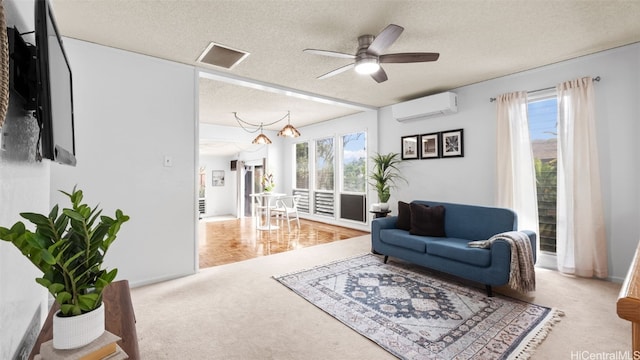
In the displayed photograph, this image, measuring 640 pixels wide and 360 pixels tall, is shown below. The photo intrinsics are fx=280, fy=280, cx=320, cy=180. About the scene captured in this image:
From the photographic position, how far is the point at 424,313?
7.78 feet

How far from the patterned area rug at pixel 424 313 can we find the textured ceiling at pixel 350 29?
2.51 metres

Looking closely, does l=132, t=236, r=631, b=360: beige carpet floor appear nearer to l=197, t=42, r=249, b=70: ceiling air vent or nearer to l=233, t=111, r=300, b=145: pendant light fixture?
l=197, t=42, r=249, b=70: ceiling air vent

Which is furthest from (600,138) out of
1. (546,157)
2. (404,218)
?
(404,218)

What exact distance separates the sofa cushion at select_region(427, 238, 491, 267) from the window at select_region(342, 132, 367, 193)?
3226 millimetres

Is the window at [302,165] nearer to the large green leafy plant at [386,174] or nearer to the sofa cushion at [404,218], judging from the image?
the large green leafy plant at [386,174]

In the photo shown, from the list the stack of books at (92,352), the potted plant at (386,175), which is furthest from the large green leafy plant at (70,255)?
the potted plant at (386,175)

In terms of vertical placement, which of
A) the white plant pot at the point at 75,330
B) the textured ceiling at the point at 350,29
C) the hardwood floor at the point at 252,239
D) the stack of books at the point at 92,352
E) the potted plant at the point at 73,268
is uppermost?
the textured ceiling at the point at 350,29

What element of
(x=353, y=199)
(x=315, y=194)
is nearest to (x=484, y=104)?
(x=353, y=199)

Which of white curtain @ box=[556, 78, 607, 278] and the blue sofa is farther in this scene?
white curtain @ box=[556, 78, 607, 278]

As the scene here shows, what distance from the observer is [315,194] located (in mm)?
7457

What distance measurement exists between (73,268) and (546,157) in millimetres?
4578

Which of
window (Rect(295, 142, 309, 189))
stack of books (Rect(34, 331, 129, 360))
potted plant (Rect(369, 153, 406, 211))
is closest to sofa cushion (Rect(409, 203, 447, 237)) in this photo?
potted plant (Rect(369, 153, 406, 211))

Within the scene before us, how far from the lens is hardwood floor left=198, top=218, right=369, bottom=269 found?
4.20 metres

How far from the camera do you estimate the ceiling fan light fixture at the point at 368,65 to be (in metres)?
2.63
